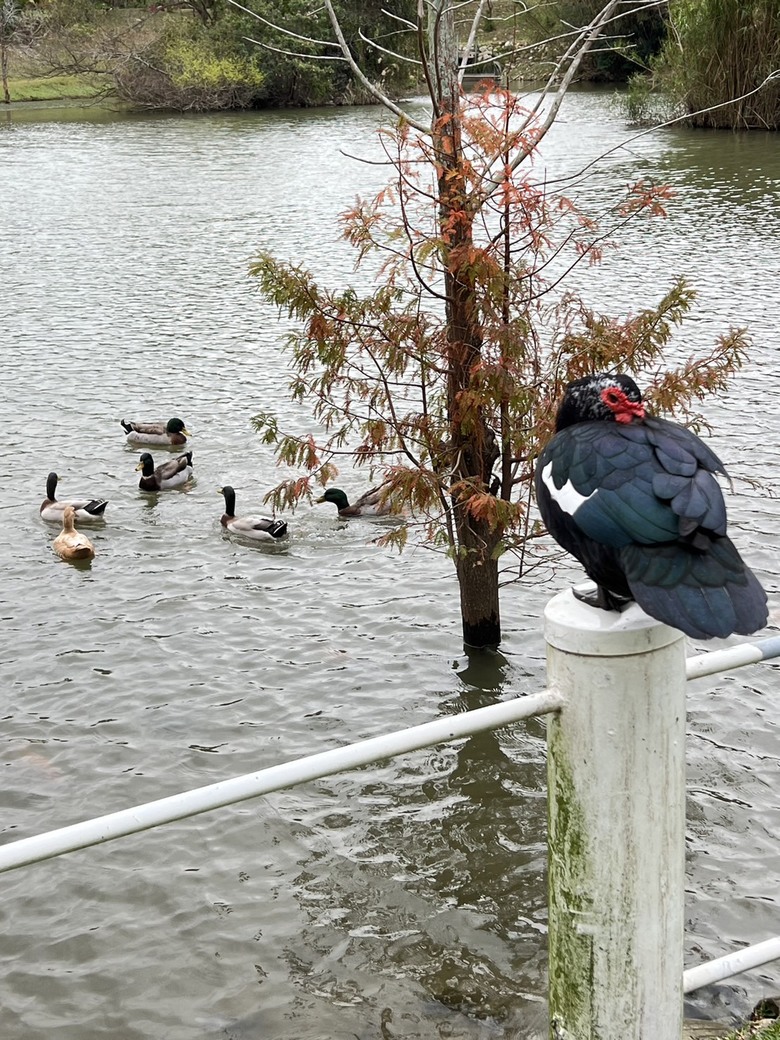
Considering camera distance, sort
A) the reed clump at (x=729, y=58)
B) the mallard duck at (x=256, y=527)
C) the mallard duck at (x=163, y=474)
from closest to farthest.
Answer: the mallard duck at (x=256, y=527) < the mallard duck at (x=163, y=474) < the reed clump at (x=729, y=58)

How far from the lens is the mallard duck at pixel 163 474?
11742mm

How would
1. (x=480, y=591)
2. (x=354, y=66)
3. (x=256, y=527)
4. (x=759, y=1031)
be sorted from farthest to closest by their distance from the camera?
(x=256, y=527), (x=480, y=591), (x=354, y=66), (x=759, y=1031)

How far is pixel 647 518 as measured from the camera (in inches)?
109

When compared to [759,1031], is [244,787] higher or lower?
higher

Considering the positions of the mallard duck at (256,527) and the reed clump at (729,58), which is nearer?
the mallard duck at (256,527)

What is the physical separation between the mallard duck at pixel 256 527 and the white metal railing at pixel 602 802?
7.71 m

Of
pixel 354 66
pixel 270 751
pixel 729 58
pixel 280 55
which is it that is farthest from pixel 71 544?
pixel 280 55

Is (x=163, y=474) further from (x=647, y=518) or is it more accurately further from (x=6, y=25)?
(x=6, y=25)

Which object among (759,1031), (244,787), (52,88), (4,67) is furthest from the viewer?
(52,88)

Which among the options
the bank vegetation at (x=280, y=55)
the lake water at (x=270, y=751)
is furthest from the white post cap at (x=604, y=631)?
the bank vegetation at (x=280, y=55)

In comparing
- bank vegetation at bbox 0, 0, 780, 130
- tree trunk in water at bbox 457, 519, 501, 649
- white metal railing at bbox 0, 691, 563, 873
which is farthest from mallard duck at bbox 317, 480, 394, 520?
bank vegetation at bbox 0, 0, 780, 130

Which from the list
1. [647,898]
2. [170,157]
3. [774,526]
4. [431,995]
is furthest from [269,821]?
[170,157]

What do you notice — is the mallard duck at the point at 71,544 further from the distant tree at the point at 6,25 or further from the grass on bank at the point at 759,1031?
the distant tree at the point at 6,25

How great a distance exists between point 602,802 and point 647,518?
2.10 ft
